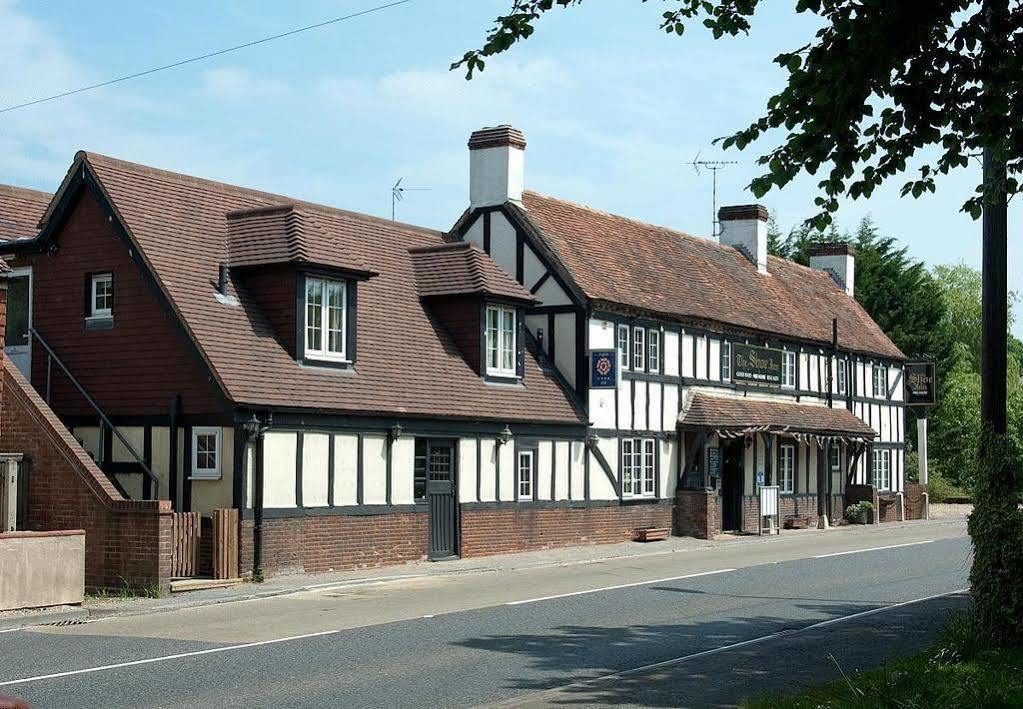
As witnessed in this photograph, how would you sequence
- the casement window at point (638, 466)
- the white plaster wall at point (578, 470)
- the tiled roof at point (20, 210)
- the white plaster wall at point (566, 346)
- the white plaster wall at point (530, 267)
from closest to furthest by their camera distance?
the tiled roof at point (20, 210)
the white plaster wall at point (578, 470)
the white plaster wall at point (566, 346)
the white plaster wall at point (530, 267)
the casement window at point (638, 466)

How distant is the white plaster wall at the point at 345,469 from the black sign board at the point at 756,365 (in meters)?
15.9

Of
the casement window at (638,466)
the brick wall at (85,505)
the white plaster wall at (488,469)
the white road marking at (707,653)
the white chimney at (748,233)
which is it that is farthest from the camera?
the white chimney at (748,233)

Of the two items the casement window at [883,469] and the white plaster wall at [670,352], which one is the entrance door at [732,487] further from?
the casement window at [883,469]

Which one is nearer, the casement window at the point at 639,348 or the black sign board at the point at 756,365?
the casement window at the point at 639,348

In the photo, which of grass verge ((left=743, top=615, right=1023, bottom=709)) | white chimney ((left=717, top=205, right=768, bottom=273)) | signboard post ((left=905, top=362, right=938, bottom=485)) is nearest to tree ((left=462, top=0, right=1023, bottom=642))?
grass verge ((left=743, top=615, right=1023, bottom=709))

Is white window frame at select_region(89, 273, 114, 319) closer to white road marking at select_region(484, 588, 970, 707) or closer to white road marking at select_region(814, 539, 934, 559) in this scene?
white road marking at select_region(484, 588, 970, 707)

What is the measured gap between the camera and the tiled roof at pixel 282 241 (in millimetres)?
25125

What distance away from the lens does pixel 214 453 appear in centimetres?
2314

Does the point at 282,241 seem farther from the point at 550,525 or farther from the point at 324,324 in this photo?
the point at 550,525

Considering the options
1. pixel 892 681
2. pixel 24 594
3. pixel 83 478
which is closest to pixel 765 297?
pixel 83 478

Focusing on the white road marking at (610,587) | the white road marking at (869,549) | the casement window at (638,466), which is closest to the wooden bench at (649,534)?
the casement window at (638,466)

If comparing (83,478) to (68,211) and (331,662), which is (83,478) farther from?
(331,662)

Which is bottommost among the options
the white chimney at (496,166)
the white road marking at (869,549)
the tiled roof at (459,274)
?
the white road marking at (869,549)

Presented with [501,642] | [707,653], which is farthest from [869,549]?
[707,653]
